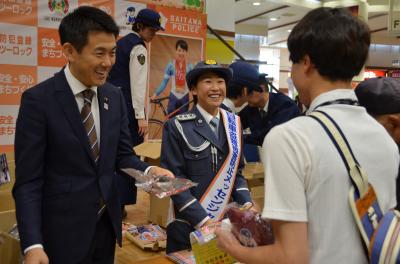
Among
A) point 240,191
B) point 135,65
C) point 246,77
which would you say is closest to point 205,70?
point 240,191

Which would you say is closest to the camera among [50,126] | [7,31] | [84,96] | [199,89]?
[50,126]

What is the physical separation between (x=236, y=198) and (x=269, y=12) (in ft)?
31.7

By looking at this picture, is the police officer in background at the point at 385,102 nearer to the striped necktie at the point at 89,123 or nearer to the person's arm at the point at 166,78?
the striped necktie at the point at 89,123

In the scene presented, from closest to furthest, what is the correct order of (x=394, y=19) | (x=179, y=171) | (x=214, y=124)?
(x=179, y=171) → (x=214, y=124) → (x=394, y=19)

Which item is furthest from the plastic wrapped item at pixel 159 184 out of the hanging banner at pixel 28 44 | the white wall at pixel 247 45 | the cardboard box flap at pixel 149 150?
the white wall at pixel 247 45

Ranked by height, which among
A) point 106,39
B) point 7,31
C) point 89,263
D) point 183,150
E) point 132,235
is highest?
point 7,31

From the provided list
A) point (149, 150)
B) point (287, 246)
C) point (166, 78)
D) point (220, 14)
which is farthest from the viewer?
point (220, 14)

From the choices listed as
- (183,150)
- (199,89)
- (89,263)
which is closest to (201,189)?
(183,150)

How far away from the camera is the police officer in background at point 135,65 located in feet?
11.4

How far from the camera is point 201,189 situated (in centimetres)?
200

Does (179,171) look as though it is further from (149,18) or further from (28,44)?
(28,44)

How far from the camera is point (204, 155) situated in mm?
1980

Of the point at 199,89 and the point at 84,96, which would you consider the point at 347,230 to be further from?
the point at 199,89

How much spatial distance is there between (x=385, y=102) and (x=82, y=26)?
3.71 feet
